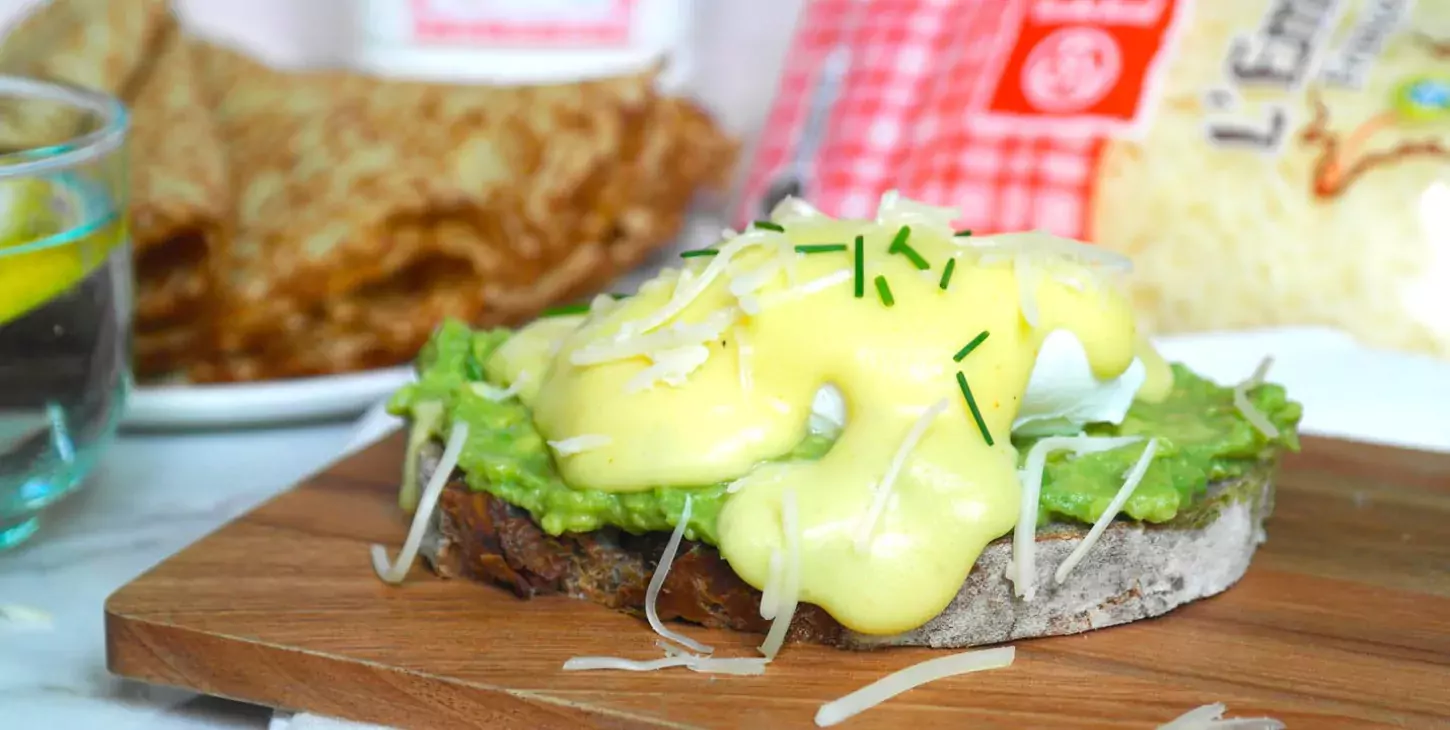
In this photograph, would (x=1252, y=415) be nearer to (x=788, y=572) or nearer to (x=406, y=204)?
(x=788, y=572)

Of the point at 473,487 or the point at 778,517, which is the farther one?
the point at 473,487

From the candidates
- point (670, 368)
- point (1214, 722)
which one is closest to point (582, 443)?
point (670, 368)

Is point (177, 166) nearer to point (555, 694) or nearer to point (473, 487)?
point (473, 487)

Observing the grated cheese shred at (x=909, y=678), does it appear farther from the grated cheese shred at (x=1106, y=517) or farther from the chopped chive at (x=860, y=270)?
the chopped chive at (x=860, y=270)

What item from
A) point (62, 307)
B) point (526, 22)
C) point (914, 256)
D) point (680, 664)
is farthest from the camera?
point (526, 22)

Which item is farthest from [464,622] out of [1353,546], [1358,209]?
[1358,209]

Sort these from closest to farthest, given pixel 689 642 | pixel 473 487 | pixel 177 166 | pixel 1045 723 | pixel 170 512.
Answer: pixel 1045 723 → pixel 689 642 → pixel 473 487 → pixel 170 512 → pixel 177 166

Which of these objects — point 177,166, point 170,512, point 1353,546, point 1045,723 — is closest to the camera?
point 1045,723

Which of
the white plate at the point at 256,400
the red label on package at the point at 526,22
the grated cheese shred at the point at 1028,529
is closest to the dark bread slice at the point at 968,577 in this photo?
the grated cheese shred at the point at 1028,529
